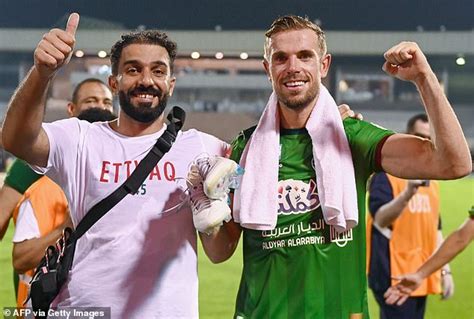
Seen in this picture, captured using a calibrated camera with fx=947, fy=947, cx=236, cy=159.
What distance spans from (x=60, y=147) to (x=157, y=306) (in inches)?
18.5

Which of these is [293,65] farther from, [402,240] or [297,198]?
[402,240]

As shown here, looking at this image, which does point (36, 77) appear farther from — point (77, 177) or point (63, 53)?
point (77, 177)

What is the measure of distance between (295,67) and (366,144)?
0.88 ft

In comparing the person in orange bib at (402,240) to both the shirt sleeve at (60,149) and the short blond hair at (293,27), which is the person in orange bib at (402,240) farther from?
the shirt sleeve at (60,149)

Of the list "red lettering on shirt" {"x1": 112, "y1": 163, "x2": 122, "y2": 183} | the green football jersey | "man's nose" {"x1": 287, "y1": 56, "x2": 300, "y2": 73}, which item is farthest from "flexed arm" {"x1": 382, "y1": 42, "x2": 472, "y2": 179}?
"red lettering on shirt" {"x1": 112, "y1": 163, "x2": 122, "y2": 183}

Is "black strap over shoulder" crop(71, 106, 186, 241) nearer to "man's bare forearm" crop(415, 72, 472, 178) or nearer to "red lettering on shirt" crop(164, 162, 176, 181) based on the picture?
"red lettering on shirt" crop(164, 162, 176, 181)

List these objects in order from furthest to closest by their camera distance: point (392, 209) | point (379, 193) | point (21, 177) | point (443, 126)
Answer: point (379, 193), point (392, 209), point (21, 177), point (443, 126)

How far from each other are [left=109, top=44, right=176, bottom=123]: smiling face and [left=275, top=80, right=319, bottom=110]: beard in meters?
0.30

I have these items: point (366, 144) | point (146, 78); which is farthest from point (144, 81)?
point (366, 144)

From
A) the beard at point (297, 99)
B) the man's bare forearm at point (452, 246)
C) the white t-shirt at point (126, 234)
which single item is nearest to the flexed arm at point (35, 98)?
the white t-shirt at point (126, 234)

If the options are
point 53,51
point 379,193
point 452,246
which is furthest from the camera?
point 379,193

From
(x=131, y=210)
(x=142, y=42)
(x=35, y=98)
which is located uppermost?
(x=142, y=42)

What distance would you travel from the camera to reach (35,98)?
85.2 inches

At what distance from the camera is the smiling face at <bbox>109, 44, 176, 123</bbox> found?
2.44 metres
